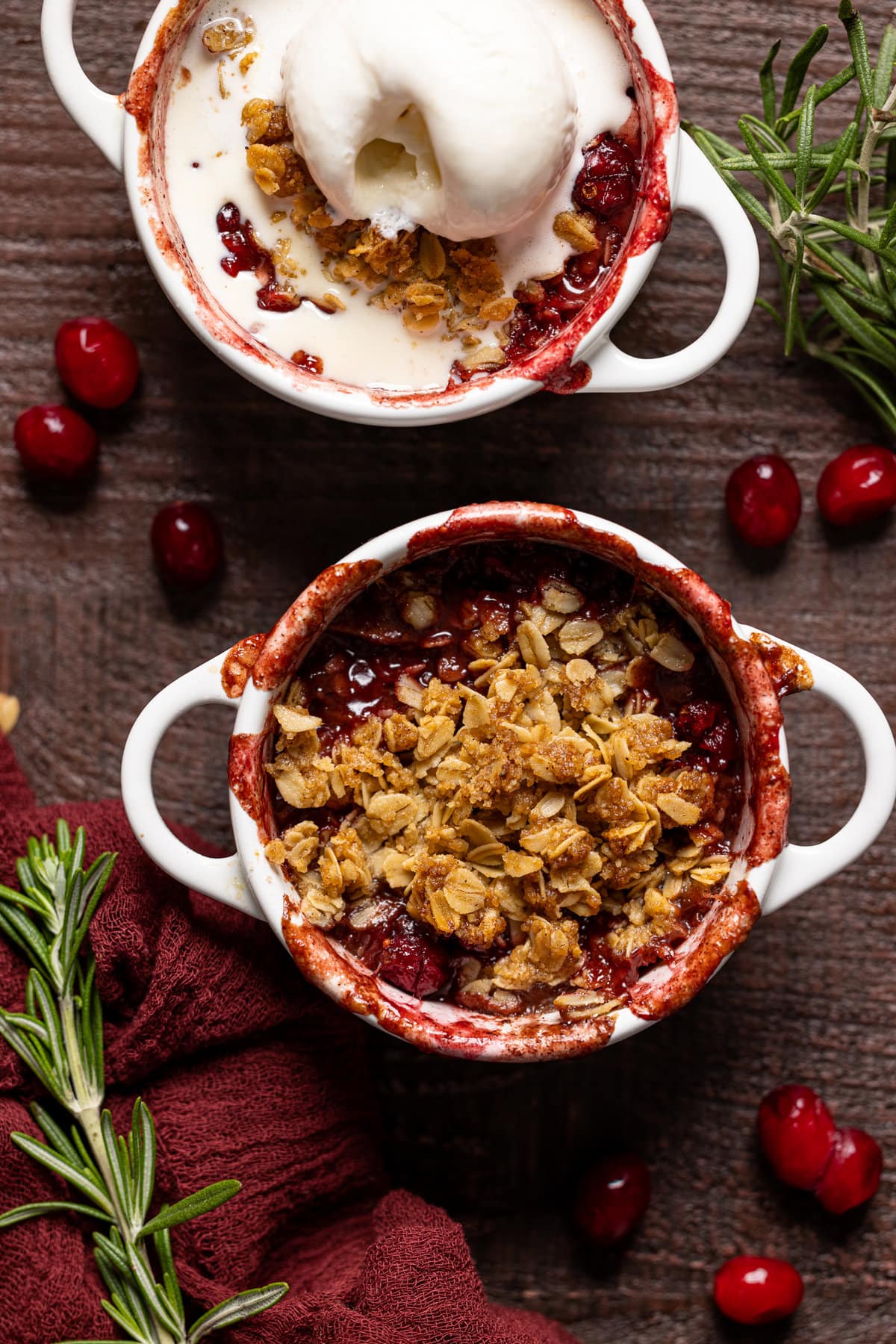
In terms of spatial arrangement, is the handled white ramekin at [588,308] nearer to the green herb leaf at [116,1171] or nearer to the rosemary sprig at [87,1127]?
the rosemary sprig at [87,1127]

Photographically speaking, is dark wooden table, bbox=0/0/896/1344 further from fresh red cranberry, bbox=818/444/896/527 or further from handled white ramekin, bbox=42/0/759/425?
handled white ramekin, bbox=42/0/759/425

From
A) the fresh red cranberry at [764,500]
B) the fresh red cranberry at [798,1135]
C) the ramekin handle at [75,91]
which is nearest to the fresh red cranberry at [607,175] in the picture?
the fresh red cranberry at [764,500]

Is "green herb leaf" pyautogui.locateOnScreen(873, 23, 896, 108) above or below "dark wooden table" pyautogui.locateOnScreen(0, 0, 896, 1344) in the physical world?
above

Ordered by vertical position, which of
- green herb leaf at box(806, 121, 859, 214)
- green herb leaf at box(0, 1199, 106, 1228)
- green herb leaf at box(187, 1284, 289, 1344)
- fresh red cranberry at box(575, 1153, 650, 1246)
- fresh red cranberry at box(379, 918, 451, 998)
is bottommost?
fresh red cranberry at box(575, 1153, 650, 1246)

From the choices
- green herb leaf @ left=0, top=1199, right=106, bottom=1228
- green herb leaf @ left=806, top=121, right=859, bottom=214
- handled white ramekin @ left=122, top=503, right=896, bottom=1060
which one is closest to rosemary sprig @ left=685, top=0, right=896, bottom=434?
green herb leaf @ left=806, top=121, right=859, bottom=214

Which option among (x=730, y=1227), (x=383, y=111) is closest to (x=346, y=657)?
(x=383, y=111)

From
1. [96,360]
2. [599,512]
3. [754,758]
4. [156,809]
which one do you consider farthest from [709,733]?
[96,360]

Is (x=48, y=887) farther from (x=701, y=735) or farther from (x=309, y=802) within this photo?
(x=701, y=735)
